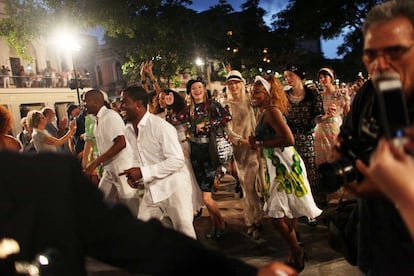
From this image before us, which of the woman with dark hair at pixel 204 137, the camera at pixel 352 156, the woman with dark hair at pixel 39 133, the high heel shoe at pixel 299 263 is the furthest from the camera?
the woman with dark hair at pixel 39 133

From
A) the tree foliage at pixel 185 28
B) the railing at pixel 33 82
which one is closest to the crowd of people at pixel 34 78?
the railing at pixel 33 82

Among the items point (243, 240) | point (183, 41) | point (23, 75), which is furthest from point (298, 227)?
point (23, 75)

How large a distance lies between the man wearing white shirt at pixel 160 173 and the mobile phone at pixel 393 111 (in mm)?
3105

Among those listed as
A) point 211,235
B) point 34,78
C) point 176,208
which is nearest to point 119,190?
point 176,208

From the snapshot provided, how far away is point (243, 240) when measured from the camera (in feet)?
17.6

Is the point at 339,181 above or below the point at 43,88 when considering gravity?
below

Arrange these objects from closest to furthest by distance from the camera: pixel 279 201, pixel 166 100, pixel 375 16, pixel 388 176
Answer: pixel 388 176 → pixel 375 16 → pixel 279 201 → pixel 166 100

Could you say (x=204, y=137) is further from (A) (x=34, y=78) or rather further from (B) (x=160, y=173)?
(A) (x=34, y=78)

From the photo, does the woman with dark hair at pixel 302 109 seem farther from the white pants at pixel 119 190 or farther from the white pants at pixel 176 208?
the white pants at pixel 119 190

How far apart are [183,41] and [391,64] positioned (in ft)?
70.7

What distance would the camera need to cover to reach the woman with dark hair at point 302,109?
5.71 meters

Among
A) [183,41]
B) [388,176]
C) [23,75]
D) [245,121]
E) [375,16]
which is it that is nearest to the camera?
[388,176]

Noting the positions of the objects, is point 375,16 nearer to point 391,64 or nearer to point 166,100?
point 391,64

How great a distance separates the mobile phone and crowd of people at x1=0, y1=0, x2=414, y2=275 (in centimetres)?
2
